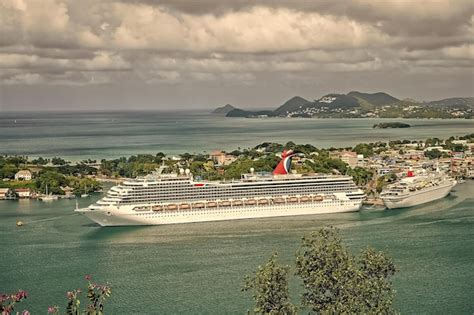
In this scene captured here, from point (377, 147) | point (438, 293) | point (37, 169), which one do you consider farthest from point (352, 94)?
point (438, 293)

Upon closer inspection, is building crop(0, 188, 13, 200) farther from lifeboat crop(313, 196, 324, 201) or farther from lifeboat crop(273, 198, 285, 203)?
lifeboat crop(313, 196, 324, 201)

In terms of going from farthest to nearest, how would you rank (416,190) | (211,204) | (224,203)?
(416,190) → (224,203) → (211,204)

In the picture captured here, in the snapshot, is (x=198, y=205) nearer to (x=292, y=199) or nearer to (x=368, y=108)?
(x=292, y=199)

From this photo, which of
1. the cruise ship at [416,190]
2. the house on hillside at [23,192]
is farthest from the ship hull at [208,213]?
the house on hillside at [23,192]

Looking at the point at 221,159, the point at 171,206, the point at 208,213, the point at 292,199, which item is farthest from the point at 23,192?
the point at 221,159

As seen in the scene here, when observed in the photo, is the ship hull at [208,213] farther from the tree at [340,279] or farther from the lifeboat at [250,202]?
the tree at [340,279]

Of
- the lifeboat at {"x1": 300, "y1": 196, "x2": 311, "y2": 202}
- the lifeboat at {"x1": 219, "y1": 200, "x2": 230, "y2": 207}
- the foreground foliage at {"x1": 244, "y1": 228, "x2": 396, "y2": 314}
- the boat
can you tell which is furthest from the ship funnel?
the foreground foliage at {"x1": 244, "y1": 228, "x2": 396, "y2": 314}

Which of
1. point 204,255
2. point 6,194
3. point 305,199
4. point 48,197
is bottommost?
point 204,255
